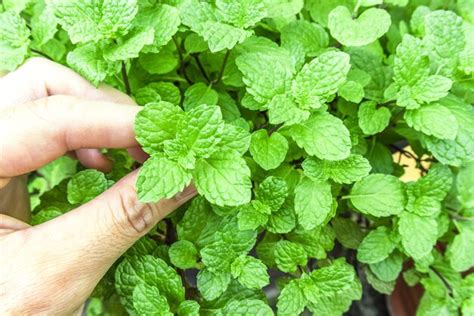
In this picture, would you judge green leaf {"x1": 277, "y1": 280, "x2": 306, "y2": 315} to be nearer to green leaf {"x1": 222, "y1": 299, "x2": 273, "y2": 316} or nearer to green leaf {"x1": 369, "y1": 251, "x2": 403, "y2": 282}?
green leaf {"x1": 222, "y1": 299, "x2": 273, "y2": 316}

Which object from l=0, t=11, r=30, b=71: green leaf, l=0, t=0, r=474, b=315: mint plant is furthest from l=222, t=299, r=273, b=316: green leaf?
l=0, t=11, r=30, b=71: green leaf

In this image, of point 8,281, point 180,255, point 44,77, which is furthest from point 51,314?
point 44,77

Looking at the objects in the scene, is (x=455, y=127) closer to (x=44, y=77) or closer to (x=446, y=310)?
(x=446, y=310)

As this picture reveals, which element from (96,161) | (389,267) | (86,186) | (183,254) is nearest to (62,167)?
(96,161)

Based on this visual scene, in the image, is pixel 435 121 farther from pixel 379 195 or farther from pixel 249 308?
pixel 249 308

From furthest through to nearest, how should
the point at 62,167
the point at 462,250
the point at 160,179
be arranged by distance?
the point at 62,167 → the point at 462,250 → the point at 160,179
